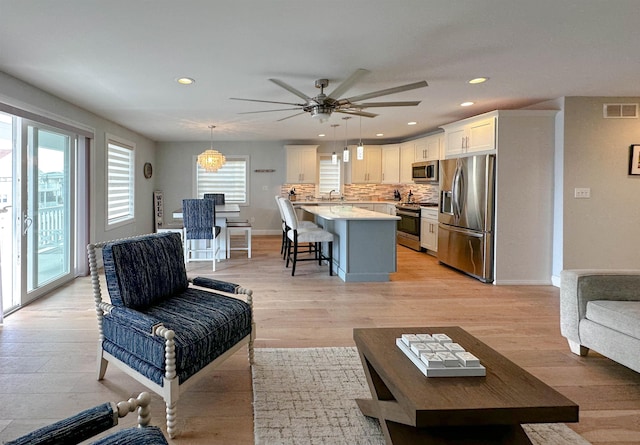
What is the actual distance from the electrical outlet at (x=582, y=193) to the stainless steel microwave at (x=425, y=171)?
8.49 ft

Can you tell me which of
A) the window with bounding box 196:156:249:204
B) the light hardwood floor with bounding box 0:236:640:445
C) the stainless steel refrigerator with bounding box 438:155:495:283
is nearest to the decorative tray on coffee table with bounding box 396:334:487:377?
the light hardwood floor with bounding box 0:236:640:445

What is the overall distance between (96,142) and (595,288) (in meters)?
6.04

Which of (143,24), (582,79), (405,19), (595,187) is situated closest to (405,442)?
(405,19)

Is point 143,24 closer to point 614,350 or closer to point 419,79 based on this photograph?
point 419,79

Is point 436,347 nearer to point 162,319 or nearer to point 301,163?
point 162,319

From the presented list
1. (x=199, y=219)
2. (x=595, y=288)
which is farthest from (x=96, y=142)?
(x=595, y=288)

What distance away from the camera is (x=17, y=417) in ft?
6.59

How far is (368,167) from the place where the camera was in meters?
8.97

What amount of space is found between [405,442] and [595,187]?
4.38 metres

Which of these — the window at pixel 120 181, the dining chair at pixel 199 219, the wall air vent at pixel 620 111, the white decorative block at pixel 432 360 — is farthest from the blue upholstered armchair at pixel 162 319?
the wall air vent at pixel 620 111

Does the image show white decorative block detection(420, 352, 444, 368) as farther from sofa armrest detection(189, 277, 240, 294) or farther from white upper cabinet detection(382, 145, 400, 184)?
white upper cabinet detection(382, 145, 400, 184)

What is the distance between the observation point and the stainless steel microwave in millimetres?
7043

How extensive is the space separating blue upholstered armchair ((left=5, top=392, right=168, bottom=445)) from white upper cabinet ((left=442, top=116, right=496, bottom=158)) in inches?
188

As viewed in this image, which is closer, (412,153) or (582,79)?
(582,79)
